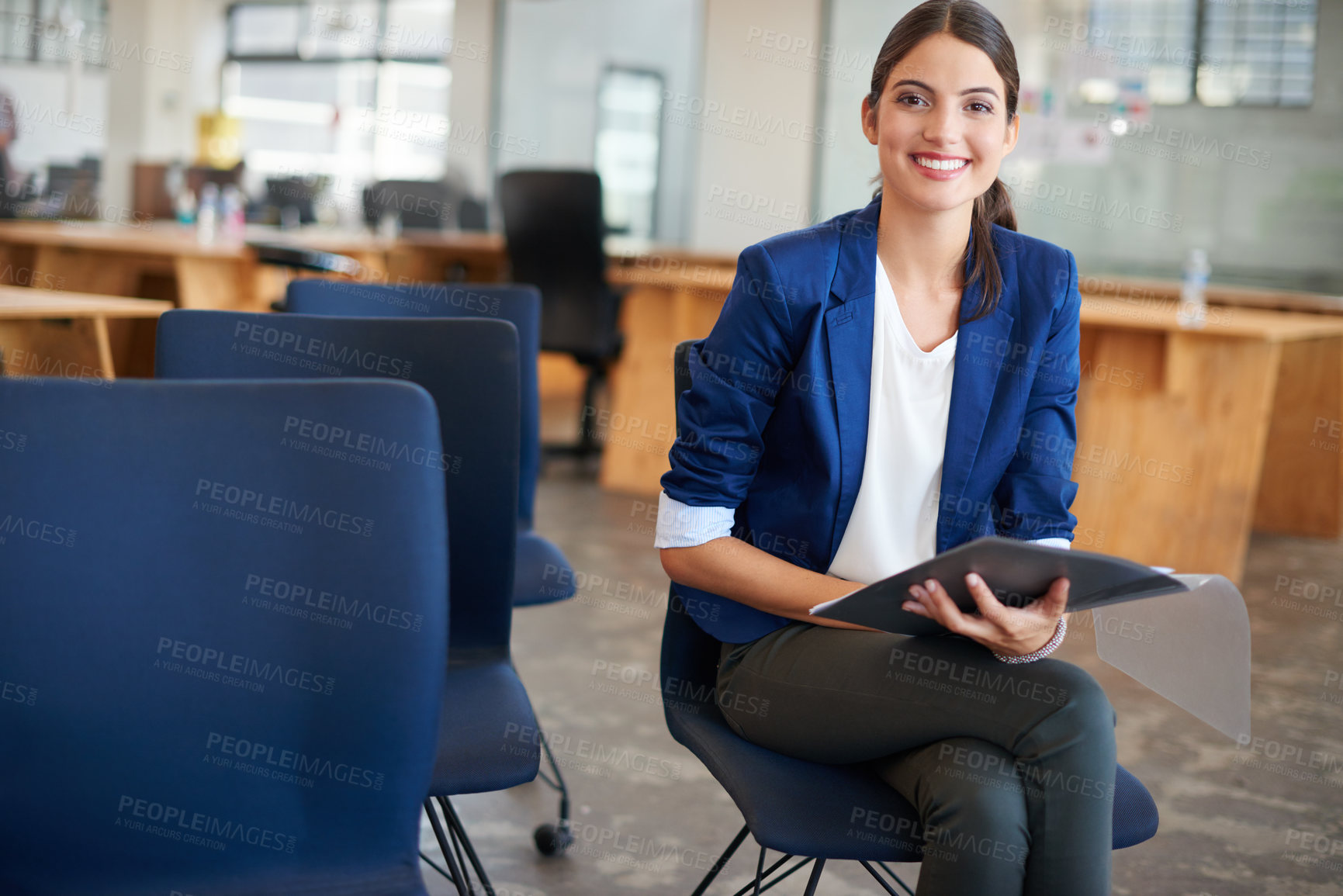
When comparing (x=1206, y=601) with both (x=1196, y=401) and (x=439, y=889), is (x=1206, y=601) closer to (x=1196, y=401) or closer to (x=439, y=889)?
(x=439, y=889)

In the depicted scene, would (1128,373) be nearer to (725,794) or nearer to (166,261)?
(725,794)

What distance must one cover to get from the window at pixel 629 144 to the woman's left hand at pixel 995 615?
734 cm

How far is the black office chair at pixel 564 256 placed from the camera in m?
4.63

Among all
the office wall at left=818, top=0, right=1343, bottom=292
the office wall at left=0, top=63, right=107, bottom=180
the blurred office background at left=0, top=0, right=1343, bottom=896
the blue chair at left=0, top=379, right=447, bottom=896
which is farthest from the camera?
the office wall at left=0, top=63, right=107, bottom=180

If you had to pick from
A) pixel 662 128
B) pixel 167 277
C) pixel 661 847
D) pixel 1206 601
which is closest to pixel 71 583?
pixel 1206 601

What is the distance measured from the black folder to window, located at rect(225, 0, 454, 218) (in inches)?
321

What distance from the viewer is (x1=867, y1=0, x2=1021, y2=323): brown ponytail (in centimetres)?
136

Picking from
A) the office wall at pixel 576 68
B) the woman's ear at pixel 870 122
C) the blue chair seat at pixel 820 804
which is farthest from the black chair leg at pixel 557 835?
the office wall at pixel 576 68

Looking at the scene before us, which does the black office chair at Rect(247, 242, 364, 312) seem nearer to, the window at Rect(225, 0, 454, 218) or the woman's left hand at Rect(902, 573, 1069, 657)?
the woman's left hand at Rect(902, 573, 1069, 657)

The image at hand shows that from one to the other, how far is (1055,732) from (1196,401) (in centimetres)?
295

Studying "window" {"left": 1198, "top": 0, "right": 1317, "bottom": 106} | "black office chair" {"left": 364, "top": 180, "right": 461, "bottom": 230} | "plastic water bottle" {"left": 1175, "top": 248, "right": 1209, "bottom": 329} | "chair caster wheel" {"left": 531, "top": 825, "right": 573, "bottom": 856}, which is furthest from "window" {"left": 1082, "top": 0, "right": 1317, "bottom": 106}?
"chair caster wheel" {"left": 531, "top": 825, "right": 573, "bottom": 856}

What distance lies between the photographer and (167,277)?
492 centimetres

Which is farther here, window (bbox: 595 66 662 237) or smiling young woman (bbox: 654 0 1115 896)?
window (bbox: 595 66 662 237)

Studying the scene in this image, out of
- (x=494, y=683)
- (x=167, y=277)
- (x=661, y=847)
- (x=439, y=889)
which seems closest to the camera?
(x=494, y=683)
